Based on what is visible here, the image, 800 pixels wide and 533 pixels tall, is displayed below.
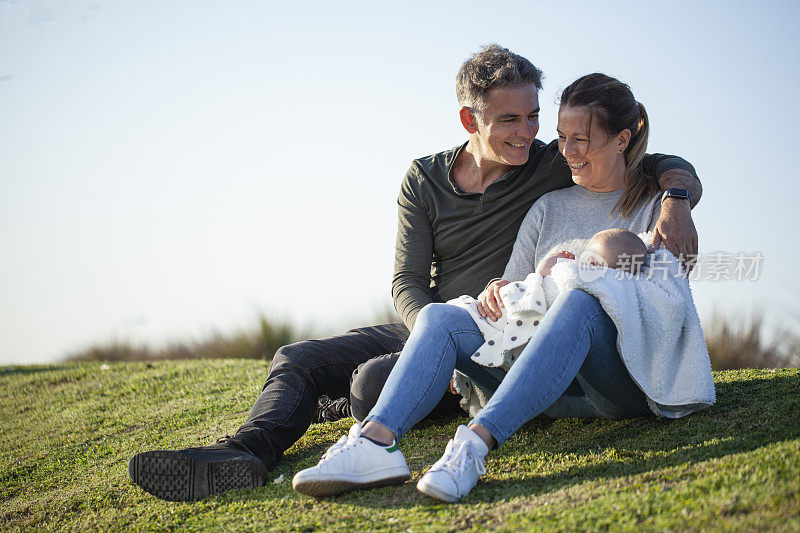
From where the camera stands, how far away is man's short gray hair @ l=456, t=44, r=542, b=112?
3131 mm

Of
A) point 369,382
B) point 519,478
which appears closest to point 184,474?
point 369,382

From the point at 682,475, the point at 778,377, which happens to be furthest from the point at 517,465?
the point at 778,377

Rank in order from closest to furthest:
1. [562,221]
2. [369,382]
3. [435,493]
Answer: [435,493], [369,382], [562,221]

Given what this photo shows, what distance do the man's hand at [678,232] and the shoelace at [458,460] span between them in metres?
1.00

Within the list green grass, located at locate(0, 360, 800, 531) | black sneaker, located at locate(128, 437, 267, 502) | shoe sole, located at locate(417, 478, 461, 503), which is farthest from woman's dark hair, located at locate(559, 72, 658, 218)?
black sneaker, located at locate(128, 437, 267, 502)

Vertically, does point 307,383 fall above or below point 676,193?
below

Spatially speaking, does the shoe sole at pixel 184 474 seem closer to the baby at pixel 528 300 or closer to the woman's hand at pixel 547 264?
the baby at pixel 528 300

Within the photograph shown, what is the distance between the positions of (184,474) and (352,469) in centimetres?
68

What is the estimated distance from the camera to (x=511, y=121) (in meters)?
3.14

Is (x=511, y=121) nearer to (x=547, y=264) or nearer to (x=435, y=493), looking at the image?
(x=547, y=264)

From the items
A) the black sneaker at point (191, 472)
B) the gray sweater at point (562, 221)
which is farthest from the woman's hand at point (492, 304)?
the black sneaker at point (191, 472)

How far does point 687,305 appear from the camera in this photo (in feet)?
7.58

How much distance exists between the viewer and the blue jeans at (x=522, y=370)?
2107 millimetres

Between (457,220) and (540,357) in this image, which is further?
(457,220)
